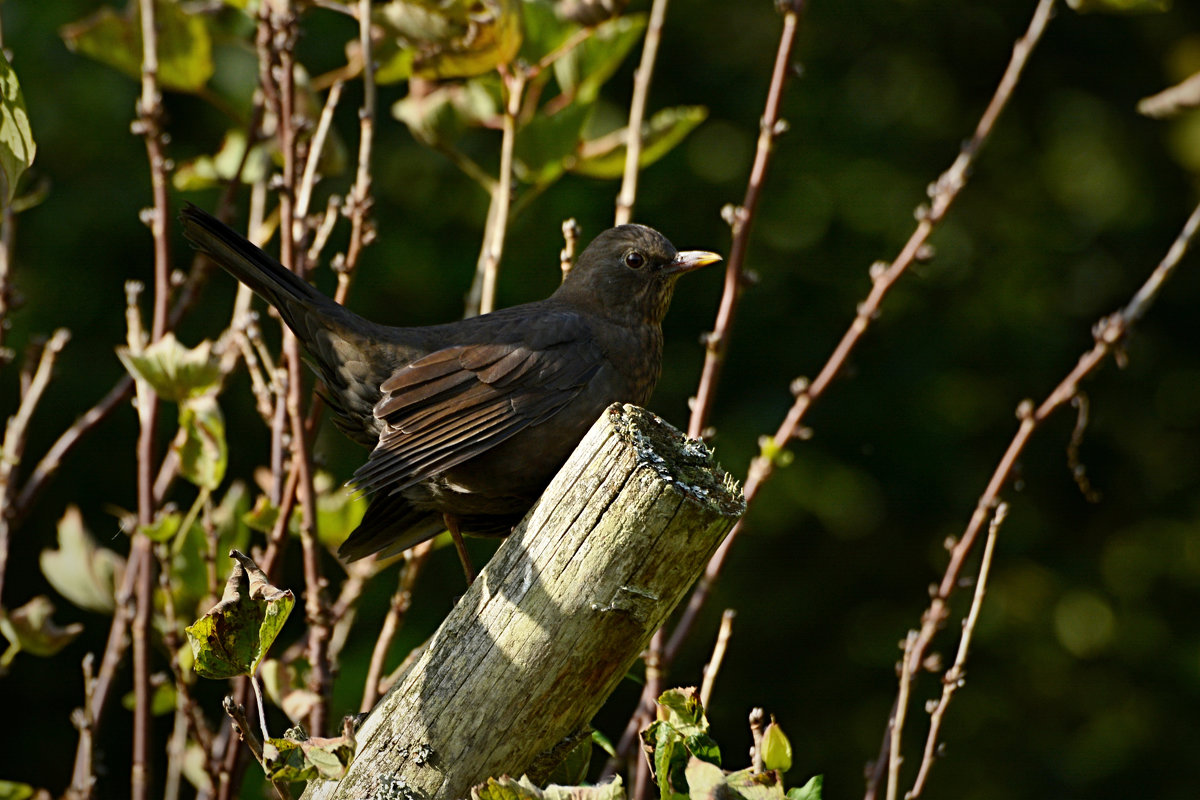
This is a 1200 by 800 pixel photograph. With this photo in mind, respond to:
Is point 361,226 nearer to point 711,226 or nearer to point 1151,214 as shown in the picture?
point 711,226

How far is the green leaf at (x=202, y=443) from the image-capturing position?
2791mm

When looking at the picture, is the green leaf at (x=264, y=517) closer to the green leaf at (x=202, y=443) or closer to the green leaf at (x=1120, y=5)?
the green leaf at (x=202, y=443)

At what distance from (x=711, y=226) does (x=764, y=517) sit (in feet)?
5.46

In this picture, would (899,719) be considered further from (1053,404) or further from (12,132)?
(12,132)

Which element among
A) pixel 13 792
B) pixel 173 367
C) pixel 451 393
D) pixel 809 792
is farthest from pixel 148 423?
pixel 809 792

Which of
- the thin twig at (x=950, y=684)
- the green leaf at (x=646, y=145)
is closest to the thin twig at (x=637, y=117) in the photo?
Answer: the green leaf at (x=646, y=145)

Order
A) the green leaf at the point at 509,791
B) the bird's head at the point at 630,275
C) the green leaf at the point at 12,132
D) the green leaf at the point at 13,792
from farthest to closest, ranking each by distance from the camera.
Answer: the bird's head at the point at 630,275 < the green leaf at the point at 13,792 < the green leaf at the point at 12,132 < the green leaf at the point at 509,791

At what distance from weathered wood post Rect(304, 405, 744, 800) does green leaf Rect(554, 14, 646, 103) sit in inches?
55.7

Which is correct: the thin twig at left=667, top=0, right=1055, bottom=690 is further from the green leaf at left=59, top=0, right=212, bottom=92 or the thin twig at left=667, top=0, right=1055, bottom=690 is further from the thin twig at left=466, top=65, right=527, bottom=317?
the green leaf at left=59, top=0, right=212, bottom=92

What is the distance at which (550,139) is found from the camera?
3.11 m

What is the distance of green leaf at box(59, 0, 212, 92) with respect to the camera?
305cm

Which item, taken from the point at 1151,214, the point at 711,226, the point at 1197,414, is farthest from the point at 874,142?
the point at 1197,414

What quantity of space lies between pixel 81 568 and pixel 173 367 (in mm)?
638

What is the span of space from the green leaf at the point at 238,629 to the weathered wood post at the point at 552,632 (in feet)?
1.11
